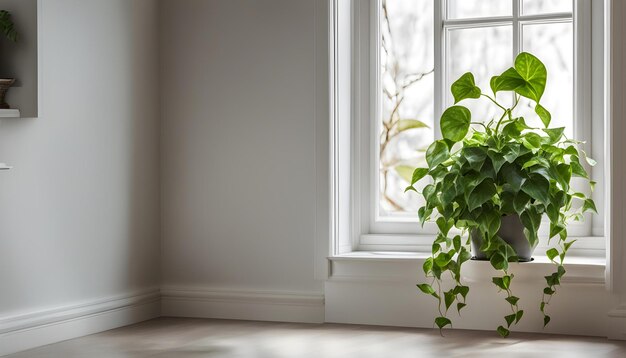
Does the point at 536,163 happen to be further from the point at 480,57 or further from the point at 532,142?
the point at 480,57

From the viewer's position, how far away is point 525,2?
3324 millimetres

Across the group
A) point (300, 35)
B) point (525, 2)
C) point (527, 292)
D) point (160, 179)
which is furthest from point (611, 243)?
point (160, 179)

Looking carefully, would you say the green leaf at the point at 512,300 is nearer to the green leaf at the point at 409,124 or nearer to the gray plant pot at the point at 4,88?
the green leaf at the point at 409,124

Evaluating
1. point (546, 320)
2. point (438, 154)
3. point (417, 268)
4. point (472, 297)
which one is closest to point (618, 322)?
point (546, 320)

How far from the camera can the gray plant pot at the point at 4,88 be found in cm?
277

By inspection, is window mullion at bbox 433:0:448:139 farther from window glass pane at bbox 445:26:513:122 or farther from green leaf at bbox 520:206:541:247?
green leaf at bbox 520:206:541:247

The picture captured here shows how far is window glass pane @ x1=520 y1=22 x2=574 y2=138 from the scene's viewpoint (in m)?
3.26

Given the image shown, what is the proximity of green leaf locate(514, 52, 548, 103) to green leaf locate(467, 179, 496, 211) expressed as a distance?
344 millimetres

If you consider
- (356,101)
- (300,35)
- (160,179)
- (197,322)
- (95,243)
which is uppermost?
(300,35)

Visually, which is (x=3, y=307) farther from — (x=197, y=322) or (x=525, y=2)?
(x=525, y=2)

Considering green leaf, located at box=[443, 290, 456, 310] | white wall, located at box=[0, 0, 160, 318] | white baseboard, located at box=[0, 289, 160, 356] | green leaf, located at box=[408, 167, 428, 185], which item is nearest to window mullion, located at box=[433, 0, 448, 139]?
green leaf, located at box=[408, 167, 428, 185]

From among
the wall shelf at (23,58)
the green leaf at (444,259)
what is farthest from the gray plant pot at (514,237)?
the wall shelf at (23,58)

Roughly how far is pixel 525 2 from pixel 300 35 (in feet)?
2.80

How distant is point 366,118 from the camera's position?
A: 3.47m
